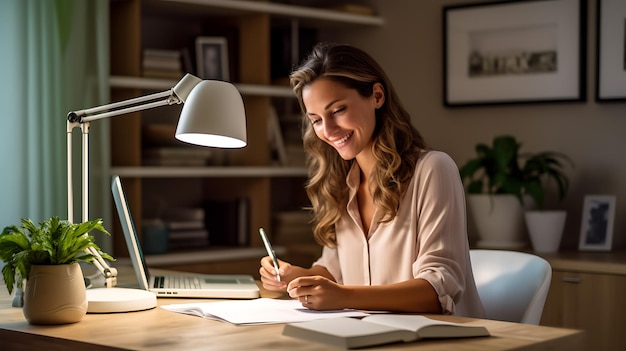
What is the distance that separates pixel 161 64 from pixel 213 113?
6.09ft

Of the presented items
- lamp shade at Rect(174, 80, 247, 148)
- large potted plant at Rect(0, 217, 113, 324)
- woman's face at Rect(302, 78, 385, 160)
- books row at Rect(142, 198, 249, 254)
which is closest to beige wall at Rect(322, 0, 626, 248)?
books row at Rect(142, 198, 249, 254)

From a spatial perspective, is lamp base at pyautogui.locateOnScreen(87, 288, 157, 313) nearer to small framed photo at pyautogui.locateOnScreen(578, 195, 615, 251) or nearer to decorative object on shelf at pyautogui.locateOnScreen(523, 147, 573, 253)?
decorative object on shelf at pyautogui.locateOnScreen(523, 147, 573, 253)

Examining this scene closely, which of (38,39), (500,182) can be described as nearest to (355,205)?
(500,182)

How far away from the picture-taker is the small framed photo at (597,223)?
3.51 meters

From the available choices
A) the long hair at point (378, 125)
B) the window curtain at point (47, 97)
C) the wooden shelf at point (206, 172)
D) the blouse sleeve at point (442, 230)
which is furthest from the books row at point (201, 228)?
the blouse sleeve at point (442, 230)

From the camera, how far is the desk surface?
1.63 meters

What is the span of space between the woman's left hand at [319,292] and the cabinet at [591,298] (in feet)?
4.86

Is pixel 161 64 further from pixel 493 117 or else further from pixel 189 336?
pixel 189 336

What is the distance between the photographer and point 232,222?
4090 millimetres

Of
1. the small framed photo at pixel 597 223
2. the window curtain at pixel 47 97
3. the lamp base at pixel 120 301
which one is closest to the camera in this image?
the lamp base at pixel 120 301

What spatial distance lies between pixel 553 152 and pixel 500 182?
337 millimetres

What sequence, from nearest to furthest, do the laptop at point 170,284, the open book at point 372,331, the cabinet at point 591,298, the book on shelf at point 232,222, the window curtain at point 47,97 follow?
A: the open book at point 372,331 → the laptop at point 170,284 → the cabinet at point 591,298 → the window curtain at point 47,97 → the book on shelf at point 232,222

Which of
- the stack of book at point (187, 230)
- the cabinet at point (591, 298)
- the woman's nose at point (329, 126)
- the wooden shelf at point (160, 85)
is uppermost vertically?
the wooden shelf at point (160, 85)

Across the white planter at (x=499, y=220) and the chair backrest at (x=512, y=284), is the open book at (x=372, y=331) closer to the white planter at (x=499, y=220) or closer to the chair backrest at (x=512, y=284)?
the chair backrest at (x=512, y=284)
